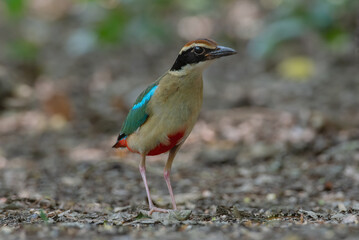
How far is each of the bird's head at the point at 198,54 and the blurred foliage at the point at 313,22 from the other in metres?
5.74

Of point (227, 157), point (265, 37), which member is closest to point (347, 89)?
point (265, 37)

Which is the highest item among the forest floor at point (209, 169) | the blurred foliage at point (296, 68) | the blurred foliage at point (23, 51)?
the blurred foliage at point (23, 51)

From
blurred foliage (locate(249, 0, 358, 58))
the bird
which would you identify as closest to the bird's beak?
the bird

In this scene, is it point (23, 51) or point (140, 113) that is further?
point (23, 51)

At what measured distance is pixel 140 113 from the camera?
15.4 feet

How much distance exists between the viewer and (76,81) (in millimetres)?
11383

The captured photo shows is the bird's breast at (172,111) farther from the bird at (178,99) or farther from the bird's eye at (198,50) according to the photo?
the bird's eye at (198,50)

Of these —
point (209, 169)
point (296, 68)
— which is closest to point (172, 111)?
point (209, 169)

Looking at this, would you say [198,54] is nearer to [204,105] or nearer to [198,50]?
[198,50]

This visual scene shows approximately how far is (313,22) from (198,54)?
19.3ft

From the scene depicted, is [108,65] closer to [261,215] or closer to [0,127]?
[0,127]

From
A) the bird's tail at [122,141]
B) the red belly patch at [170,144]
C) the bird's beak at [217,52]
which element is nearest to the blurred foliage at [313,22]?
the bird's tail at [122,141]

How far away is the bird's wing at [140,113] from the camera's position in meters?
4.66

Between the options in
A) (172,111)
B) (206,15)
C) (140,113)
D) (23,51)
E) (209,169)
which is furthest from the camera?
(206,15)
